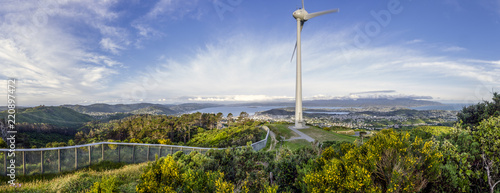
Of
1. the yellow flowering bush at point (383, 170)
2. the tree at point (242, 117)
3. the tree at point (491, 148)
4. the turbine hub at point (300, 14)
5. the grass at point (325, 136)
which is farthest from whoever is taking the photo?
the tree at point (242, 117)

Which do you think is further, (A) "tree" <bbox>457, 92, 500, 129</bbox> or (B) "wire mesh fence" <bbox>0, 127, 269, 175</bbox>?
(A) "tree" <bbox>457, 92, 500, 129</bbox>

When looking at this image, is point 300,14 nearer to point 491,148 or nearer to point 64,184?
point 491,148

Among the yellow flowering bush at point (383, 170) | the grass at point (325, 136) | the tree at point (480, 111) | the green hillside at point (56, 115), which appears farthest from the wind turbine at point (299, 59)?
the green hillside at point (56, 115)

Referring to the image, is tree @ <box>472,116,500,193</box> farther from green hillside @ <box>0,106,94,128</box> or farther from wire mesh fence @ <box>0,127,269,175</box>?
green hillside @ <box>0,106,94,128</box>

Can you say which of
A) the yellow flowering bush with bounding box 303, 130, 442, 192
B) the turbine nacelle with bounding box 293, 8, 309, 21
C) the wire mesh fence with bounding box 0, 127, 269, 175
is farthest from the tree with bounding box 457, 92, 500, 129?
the wire mesh fence with bounding box 0, 127, 269, 175

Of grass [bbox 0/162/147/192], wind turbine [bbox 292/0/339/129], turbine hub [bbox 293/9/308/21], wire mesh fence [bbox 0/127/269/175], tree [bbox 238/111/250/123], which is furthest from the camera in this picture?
tree [bbox 238/111/250/123]

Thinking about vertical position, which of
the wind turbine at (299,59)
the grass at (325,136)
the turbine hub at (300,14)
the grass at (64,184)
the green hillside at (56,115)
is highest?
the turbine hub at (300,14)

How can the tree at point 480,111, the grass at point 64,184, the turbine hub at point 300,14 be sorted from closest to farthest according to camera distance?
the grass at point 64,184
the tree at point 480,111
the turbine hub at point 300,14

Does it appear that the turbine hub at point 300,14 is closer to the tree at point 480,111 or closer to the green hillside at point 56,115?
the tree at point 480,111
